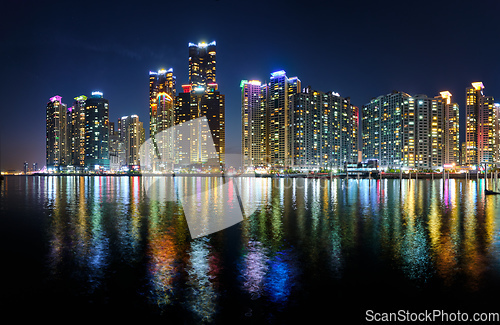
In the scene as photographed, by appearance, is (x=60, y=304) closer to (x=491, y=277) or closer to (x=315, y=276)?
(x=315, y=276)

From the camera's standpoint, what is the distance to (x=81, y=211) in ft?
108

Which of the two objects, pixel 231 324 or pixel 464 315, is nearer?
pixel 231 324

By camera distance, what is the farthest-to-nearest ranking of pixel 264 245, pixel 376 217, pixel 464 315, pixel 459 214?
1. pixel 459 214
2. pixel 376 217
3. pixel 264 245
4. pixel 464 315

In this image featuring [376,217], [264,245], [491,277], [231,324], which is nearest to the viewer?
[231,324]

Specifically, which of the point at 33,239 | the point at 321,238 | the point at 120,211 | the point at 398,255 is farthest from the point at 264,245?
the point at 120,211

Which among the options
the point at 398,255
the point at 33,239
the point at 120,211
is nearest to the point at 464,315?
the point at 398,255

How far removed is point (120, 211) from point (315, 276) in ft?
83.6

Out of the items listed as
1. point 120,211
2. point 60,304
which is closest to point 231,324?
point 60,304

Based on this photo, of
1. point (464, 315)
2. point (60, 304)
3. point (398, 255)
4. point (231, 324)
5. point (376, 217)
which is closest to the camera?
point (231, 324)

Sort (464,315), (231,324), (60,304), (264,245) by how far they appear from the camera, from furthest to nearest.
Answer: (264,245), (60,304), (464,315), (231,324)

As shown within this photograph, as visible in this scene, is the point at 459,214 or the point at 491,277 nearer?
the point at 491,277

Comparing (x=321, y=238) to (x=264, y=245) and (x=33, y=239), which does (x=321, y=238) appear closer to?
(x=264, y=245)

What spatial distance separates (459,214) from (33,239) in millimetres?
34588

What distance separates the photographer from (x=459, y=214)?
30.4 meters
